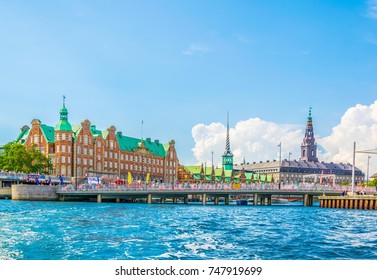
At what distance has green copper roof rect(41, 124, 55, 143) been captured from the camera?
5094 inches

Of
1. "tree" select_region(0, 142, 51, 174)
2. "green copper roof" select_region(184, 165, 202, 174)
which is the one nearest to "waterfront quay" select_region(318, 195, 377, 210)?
"tree" select_region(0, 142, 51, 174)

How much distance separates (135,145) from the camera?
158m

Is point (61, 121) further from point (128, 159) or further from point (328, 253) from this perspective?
point (328, 253)

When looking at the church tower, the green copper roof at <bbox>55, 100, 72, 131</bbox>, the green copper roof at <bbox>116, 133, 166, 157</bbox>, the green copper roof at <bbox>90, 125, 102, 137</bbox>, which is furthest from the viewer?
the green copper roof at <bbox>116, 133, 166, 157</bbox>

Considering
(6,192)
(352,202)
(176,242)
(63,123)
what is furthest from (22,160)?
(176,242)

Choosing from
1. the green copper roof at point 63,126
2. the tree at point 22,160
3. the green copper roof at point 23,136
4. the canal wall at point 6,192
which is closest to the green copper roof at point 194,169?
the green copper roof at point 23,136

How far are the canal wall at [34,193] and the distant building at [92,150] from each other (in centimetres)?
2024

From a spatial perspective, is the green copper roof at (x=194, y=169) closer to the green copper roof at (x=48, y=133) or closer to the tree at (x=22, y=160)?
the green copper roof at (x=48, y=133)

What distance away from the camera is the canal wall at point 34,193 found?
94.4m

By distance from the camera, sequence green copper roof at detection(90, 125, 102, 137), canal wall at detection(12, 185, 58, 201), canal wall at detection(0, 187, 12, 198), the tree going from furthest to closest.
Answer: green copper roof at detection(90, 125, 102, 137) → the tree → canal wall at detection(0, 187, 12, 198) → canal wall at detection(12, 185, 58, 201)

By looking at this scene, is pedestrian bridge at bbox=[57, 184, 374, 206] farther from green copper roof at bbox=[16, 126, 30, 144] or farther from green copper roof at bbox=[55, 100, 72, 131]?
green copper roof at bbox=[16, 126, 30, 144]

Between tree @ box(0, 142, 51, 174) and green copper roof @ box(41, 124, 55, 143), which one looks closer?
tree @ box(0, 142, 51, 174)
